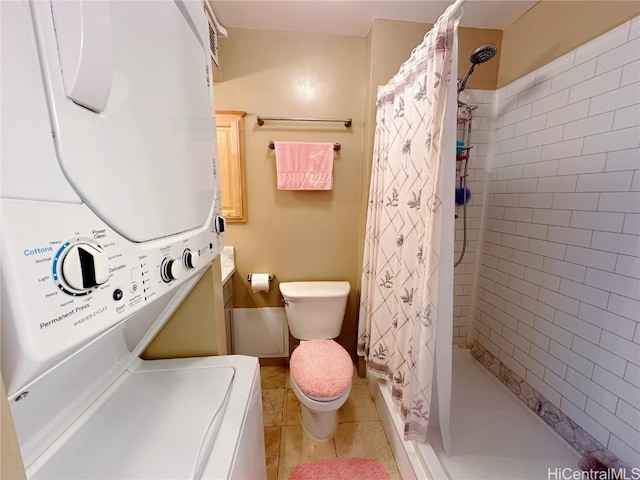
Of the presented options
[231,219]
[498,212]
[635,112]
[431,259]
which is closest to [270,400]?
[231,219]

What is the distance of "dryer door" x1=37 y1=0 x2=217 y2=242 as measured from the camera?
0.30 metres

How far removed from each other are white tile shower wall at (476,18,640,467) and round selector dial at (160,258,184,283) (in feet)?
5.56

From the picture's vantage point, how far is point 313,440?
147 cm

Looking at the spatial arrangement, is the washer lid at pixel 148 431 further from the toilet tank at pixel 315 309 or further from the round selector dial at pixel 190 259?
the toilet tank at pixel 315 309

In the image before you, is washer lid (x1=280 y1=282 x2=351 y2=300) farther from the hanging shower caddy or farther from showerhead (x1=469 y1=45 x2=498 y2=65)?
showerhead (x1=469 y1=45 x2=498 y2=65)

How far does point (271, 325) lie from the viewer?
1.92 meters

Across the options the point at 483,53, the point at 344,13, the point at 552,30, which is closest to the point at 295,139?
the point at 344,13

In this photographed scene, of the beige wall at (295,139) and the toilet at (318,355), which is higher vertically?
the beige wall at (295,139)

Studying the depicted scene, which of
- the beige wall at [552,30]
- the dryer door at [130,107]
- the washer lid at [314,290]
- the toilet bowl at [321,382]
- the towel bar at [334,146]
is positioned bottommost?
the toilet bowl at [321,382]

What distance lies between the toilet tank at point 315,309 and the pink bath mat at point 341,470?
647mm

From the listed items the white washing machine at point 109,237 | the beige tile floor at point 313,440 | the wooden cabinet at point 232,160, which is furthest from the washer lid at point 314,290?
the white washing machine at point 109,237

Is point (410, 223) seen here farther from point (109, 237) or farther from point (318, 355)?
point (109, 237)

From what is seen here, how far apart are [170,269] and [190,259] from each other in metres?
0.08

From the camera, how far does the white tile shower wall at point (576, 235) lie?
1.10 metres
